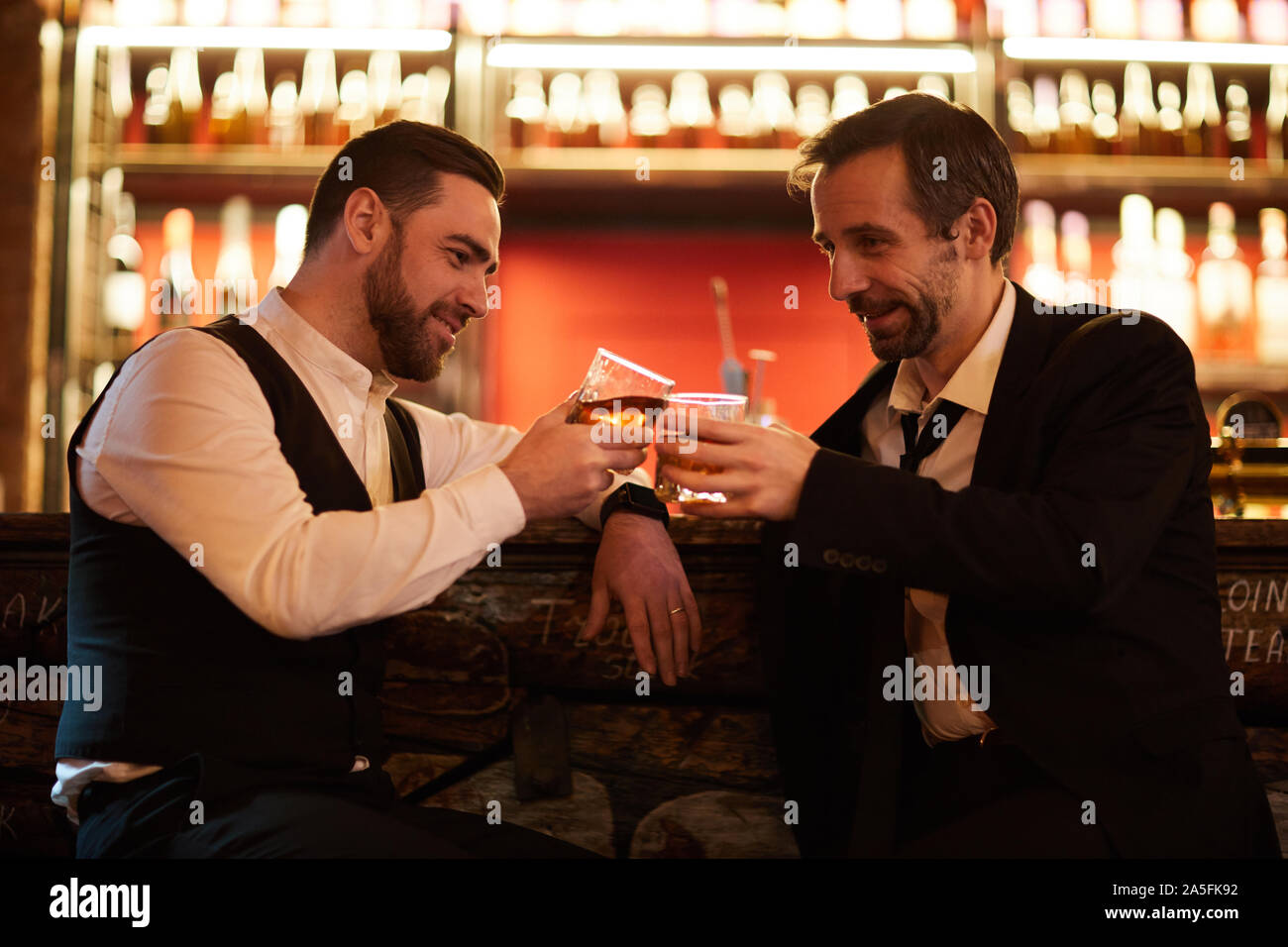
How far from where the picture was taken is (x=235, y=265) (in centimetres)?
324

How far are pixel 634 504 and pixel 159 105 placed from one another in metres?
2.62

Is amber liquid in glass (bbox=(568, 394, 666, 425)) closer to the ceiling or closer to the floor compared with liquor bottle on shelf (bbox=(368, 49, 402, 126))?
closer to the floor

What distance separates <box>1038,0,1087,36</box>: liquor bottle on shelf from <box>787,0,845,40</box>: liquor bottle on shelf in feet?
1.93

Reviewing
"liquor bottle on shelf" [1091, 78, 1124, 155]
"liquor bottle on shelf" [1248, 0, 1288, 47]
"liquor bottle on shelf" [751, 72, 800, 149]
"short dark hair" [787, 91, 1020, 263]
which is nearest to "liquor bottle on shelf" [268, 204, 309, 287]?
"liquor bottle on shelf" [751, 72, 800, 149]

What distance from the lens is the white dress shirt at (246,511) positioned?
1.06 metres

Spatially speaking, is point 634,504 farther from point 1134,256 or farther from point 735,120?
point 1134,256

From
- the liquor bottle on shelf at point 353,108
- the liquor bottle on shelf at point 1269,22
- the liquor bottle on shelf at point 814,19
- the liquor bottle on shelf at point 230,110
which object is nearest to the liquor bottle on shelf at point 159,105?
the liquor bottle on shelf at point 230,110

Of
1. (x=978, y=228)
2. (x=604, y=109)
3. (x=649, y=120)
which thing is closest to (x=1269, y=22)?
(x=649, y=120)

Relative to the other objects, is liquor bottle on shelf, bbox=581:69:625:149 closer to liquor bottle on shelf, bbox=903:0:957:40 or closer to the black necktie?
liquor bottle on shelf, bbox=903:0:957:40

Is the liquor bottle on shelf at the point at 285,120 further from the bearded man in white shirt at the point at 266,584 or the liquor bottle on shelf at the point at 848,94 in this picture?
the bearded man in white shirt at the point at 266,584

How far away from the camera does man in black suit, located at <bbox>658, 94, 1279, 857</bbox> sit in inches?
42.9
